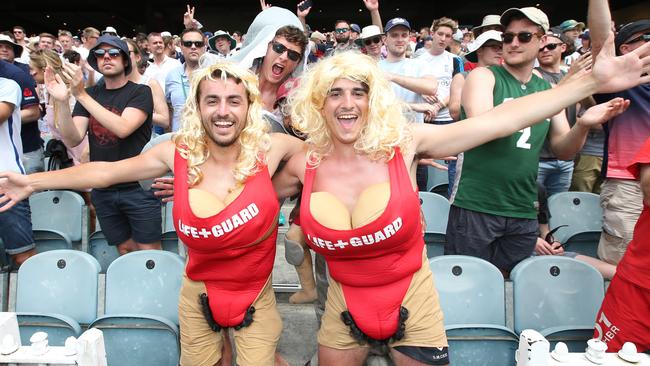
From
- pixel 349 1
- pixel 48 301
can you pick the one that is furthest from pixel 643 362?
pixel 349 1

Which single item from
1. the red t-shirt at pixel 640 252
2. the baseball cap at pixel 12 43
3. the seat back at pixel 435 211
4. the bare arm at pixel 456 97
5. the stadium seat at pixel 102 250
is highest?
the baseball cap at pixel 12 43

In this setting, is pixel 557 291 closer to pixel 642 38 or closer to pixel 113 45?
pixel 642 38

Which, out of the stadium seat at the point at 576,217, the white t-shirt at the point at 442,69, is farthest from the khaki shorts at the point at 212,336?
the white t-shirt at the point at 442,69

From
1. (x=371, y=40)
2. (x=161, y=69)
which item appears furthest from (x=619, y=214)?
(x=161, y=69)

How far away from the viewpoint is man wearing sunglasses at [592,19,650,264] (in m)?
2.57

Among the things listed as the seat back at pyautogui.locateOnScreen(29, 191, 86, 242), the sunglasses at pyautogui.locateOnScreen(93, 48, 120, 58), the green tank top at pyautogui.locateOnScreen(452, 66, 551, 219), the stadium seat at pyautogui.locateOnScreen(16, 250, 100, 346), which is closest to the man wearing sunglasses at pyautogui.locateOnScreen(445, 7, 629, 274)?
the green tank top at pyautogui.locateOnScreen(452, 66, 551, 219)

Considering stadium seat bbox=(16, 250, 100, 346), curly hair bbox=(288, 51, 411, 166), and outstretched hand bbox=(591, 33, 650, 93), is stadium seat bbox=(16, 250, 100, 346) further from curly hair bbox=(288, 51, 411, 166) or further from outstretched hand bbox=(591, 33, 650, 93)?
outstretched hand bbox=(591, 33, 650, 93)

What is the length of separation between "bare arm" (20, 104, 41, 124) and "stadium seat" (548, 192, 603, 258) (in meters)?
4.07

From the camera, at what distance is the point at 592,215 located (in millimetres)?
3406

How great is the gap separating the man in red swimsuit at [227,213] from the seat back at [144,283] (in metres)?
0.63

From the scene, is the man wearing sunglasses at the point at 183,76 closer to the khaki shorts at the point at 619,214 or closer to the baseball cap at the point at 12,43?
the baseball cap at the point at 12,43

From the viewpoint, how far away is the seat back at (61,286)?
2672 millimetres

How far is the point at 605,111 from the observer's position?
2.12m

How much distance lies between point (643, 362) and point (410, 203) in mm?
824
